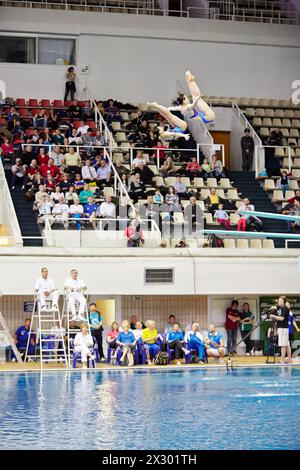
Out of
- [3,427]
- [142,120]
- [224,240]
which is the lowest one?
[3,427]

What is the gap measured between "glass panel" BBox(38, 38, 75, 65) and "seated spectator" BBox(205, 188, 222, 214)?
357 inches

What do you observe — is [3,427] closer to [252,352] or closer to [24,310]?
[24,310]

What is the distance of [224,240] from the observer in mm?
26953

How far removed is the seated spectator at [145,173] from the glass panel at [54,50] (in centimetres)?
756

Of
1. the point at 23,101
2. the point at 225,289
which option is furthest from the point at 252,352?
the point at 23,101

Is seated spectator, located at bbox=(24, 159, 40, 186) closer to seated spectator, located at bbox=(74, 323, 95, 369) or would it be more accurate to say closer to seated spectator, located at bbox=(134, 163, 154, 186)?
seated spectator, located at bbox=(134, 163, 154, 186)

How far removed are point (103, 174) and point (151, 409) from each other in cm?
1383

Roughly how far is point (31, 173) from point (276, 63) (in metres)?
12.2

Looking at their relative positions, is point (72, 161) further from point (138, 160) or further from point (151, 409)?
point (151, 409)

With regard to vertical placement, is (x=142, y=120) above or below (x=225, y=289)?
above

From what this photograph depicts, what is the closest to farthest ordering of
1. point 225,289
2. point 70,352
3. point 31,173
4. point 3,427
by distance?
1. point 3,427
2. point 70,352
3. point 225,289
4. point 31,173

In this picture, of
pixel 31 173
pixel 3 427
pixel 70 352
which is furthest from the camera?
pixel 31 173

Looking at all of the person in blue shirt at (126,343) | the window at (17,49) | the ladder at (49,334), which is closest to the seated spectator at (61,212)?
the ladder at (49,334)

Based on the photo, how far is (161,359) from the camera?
2341cm
